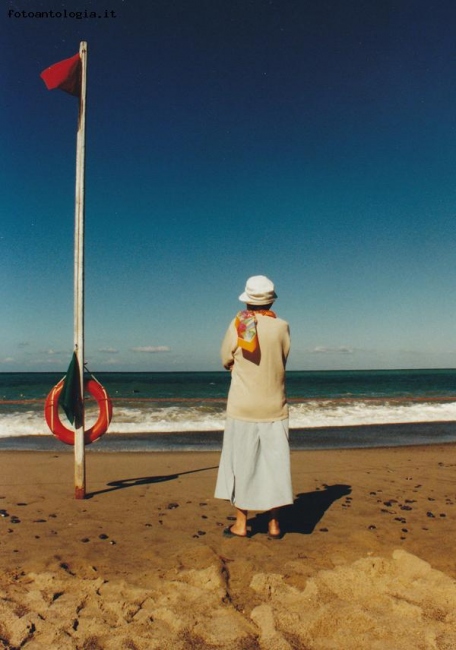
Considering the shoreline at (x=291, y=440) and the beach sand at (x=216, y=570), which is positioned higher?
the beach sand at (x=216, y=570)

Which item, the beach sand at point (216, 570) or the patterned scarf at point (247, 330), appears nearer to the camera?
the beach sand at point (216, 570)

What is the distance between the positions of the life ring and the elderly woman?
1.94m

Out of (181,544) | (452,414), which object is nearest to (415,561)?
(181,544)

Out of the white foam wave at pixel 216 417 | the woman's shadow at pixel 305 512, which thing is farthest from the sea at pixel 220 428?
the woman's shadow at pixel 305 512

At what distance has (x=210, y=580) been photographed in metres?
3.04

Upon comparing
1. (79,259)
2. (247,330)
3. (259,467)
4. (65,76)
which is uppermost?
(65,76)

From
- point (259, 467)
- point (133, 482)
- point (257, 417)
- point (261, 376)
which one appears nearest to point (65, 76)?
point (261, 376)

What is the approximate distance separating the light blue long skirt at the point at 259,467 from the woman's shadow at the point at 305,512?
0.48m

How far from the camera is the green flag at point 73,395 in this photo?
4723mm

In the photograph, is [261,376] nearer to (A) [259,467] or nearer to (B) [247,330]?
(B) [247,330]

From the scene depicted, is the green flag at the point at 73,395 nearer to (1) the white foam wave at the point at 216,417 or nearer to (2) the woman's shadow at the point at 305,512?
(2) the woman's shadow at the point at 305,512

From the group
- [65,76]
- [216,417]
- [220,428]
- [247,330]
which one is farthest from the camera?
[216,417]

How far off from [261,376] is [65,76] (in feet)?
11.6

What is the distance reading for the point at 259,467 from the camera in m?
3.79
